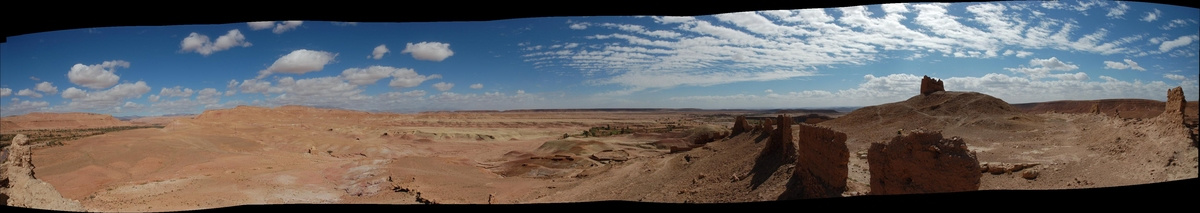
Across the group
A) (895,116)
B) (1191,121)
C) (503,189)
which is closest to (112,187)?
(503,189)

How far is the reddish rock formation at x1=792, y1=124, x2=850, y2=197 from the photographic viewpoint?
18.1 ft

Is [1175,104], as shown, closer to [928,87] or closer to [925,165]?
[925,165]

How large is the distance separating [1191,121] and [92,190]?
1834 cm

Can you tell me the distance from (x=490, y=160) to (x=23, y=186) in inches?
381

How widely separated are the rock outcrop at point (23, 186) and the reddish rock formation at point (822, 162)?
342 inches

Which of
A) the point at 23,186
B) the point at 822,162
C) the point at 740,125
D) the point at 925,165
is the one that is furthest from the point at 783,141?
the point at 23,186

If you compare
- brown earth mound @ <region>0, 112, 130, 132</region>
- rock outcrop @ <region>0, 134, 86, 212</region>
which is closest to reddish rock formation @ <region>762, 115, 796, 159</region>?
rock outcrop @ <region>0, 134, 86, 212</region>

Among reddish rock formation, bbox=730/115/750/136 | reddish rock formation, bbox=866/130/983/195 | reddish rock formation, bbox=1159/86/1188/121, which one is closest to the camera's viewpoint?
reddish rock formation, bbox=866/130/983/195

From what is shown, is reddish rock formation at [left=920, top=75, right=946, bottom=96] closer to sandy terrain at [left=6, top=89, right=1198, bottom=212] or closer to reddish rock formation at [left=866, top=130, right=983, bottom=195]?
sandy terrain at [left=6, top=89, right=1198, bottom=212]

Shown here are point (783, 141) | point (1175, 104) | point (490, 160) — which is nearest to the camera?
point (1175, 104)

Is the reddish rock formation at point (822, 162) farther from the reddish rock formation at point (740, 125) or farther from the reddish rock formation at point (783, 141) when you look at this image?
the reddish rock formation at point (740, 125)

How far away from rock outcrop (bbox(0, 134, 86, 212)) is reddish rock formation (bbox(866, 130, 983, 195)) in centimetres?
907

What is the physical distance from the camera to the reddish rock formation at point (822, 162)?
5504 millimetres

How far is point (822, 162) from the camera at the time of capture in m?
5.78
